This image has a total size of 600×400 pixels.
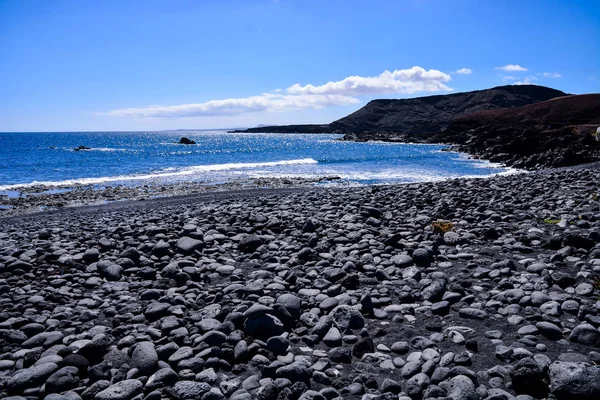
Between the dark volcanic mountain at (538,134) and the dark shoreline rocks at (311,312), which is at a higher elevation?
the dark volcanic mountain at (538,134)

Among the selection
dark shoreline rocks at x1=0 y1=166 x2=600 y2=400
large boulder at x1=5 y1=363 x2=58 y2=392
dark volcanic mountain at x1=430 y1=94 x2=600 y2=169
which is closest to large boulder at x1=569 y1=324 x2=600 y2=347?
dark shoreline rocks at x1=0 y1=166 x2=600 y2=400

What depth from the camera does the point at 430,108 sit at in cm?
14962

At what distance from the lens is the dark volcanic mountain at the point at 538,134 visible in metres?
29.9

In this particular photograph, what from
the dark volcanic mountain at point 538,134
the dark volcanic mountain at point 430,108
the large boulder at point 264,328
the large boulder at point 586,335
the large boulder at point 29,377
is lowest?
the large boulder at point 29,377

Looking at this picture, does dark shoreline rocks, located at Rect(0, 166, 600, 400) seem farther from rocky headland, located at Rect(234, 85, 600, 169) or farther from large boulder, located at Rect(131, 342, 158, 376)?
rocky headland, located at Rect(234, 85, 600, 169)

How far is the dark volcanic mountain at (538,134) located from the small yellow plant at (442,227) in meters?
23.9

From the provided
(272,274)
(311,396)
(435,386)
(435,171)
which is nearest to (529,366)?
(435,386)

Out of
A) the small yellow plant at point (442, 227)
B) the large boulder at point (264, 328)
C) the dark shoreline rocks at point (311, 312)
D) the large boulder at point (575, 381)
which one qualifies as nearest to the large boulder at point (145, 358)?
the dark shoreline rocks at point (311, 312)

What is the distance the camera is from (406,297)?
5109 mm

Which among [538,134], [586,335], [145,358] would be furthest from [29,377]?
[538,134]

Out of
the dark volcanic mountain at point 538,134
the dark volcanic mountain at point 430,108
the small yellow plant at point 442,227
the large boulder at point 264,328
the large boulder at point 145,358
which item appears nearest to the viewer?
the large boulder at point 145,358

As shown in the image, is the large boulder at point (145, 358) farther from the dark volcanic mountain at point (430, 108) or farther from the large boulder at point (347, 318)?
the dark volcanic mountain at point (430, 108)

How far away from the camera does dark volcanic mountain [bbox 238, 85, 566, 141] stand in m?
138

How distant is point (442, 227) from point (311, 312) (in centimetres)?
434
